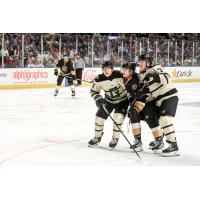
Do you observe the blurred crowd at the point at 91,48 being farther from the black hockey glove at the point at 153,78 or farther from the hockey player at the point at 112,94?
the black hockey glove at the point at 153,78

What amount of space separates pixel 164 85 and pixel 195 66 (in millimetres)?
16794

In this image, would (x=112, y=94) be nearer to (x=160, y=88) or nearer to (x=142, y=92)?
(x=142, y=92)

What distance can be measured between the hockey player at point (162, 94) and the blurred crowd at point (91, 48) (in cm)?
1059

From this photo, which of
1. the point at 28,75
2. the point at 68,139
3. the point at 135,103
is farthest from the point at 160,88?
the point at 28,75

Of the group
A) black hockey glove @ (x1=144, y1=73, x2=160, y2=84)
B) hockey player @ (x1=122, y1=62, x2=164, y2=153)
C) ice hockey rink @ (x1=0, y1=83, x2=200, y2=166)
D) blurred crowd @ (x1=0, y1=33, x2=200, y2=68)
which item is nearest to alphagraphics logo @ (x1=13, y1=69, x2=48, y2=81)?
blurred crowd @ (x1=0, y1=33, x2=200, y2=68)

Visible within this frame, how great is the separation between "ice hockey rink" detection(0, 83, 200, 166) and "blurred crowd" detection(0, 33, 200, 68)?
17.8 ft

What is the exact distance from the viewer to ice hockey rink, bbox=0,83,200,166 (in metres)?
4.91

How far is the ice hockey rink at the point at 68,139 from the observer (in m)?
4.91

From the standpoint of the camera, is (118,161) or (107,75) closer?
(118,161)

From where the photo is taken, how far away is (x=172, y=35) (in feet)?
71.7

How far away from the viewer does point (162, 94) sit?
16.8 feet
